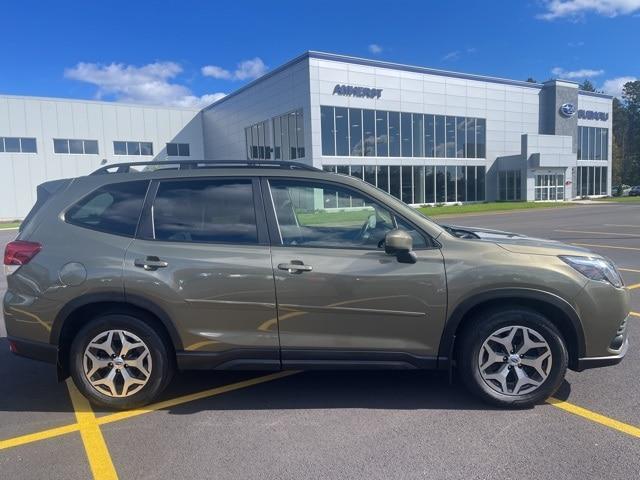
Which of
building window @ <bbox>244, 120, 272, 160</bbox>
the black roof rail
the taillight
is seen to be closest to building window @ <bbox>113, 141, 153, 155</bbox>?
building window @ <bbox>244, 120, 272, 160</bbox>

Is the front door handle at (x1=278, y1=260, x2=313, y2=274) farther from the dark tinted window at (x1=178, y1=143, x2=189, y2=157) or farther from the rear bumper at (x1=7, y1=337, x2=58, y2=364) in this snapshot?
the dark tinted window at (x1=178, y1=143, x2=189, y2=157)

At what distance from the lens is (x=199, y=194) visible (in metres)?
3.80

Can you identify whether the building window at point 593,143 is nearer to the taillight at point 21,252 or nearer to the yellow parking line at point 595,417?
the yellow parking line at point 595,417

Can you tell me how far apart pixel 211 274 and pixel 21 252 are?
1501mm

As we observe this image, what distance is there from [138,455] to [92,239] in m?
1.60

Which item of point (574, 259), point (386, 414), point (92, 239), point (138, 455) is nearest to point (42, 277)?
point (92, 239)

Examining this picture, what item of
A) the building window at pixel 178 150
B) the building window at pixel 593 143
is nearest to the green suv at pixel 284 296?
the building window at pixel 178 150

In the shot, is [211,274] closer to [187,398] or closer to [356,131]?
[187,398]

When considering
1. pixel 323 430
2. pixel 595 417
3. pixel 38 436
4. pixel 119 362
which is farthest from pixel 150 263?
pixel 595 417

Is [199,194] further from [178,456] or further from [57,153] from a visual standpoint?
[57,153]

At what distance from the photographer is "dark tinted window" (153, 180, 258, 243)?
3.69 metres

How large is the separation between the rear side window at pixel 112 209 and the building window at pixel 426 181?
2825 centimetres

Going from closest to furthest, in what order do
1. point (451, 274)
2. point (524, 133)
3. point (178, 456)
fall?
1. point (178, 456)
2. point (451, 274)
3. point (524, 133)

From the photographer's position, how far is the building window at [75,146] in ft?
123
